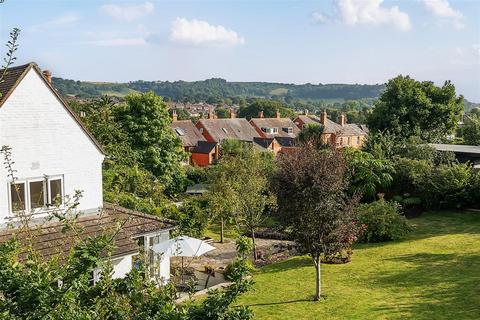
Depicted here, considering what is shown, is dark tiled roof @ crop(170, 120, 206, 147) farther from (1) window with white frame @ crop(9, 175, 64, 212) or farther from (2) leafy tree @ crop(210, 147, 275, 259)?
(1) window with white frame @ crop(9, 175, 64, 212)

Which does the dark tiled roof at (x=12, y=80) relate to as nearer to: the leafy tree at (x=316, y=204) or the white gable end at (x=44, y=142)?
the white gable end at (x=44, y=142)

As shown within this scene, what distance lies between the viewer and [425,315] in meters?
14.3

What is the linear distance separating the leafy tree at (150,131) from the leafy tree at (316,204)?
85.4 feet

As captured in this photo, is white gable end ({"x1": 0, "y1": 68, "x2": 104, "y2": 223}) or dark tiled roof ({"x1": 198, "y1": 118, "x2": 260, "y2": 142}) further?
dark tiled roof ({"x1": 198, "y1": 118, "x2": 260, "y2": 142})

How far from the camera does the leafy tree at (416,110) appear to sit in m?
44.2

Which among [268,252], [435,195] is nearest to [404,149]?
[435,195]

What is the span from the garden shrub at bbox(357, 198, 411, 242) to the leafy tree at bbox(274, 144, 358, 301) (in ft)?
28.1

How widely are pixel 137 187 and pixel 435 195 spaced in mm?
18478

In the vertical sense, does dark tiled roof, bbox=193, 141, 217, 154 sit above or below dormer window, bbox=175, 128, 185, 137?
below

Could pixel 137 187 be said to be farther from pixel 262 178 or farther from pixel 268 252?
pixel 268 252

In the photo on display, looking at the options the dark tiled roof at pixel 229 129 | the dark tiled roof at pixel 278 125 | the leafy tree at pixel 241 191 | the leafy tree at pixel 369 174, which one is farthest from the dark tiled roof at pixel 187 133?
the leafy tree at pixel 241 191

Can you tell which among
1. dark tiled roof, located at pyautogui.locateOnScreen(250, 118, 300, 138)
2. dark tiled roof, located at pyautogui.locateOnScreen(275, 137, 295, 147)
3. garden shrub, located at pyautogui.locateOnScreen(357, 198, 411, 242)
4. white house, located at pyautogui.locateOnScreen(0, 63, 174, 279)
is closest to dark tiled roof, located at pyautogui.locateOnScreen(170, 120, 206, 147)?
dark tiled roof, located at pyautogui.locateOnScreen(275, 137, 295, 147)

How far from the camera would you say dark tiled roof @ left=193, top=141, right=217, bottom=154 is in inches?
2360

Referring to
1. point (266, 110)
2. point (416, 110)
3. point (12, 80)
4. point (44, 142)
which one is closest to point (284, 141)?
point (416, 110)
